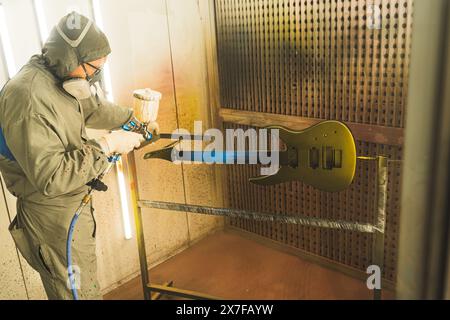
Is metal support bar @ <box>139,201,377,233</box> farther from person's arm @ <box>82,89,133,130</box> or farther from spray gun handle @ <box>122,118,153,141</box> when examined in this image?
person's arm @ <box>82,89,133,130</box>

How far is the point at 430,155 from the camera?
89 cm

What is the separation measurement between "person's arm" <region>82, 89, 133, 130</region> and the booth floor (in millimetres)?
1693

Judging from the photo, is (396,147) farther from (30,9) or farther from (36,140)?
(30,9)

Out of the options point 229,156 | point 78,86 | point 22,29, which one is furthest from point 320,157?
point 22,29

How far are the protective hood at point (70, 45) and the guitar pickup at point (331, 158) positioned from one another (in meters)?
1.57

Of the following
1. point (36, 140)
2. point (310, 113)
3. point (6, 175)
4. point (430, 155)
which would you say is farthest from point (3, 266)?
point (430, 155)

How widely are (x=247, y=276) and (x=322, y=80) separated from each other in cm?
203

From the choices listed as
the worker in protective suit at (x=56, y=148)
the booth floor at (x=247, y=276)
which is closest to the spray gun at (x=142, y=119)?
the worker in protective suit at (x=56, y=148)

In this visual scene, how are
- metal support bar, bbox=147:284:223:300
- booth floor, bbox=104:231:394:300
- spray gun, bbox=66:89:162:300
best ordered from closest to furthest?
1. spray gun, bbox=66:89:162:300
2. metal support bar, bbox=147:284:223:300
3. booth floor, bbox=104:231:394:300

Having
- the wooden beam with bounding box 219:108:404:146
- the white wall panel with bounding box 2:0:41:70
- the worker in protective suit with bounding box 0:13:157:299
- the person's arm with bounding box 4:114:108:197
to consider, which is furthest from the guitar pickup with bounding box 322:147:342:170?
the white wall panel with bounding box 2:0:41:70

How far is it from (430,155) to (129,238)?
11.5ft

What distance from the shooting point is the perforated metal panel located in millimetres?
3186

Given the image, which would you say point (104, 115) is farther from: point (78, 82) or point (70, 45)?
point (70, 45)

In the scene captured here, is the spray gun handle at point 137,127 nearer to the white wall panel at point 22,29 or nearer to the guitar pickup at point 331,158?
the white wall panel at point 22,29
